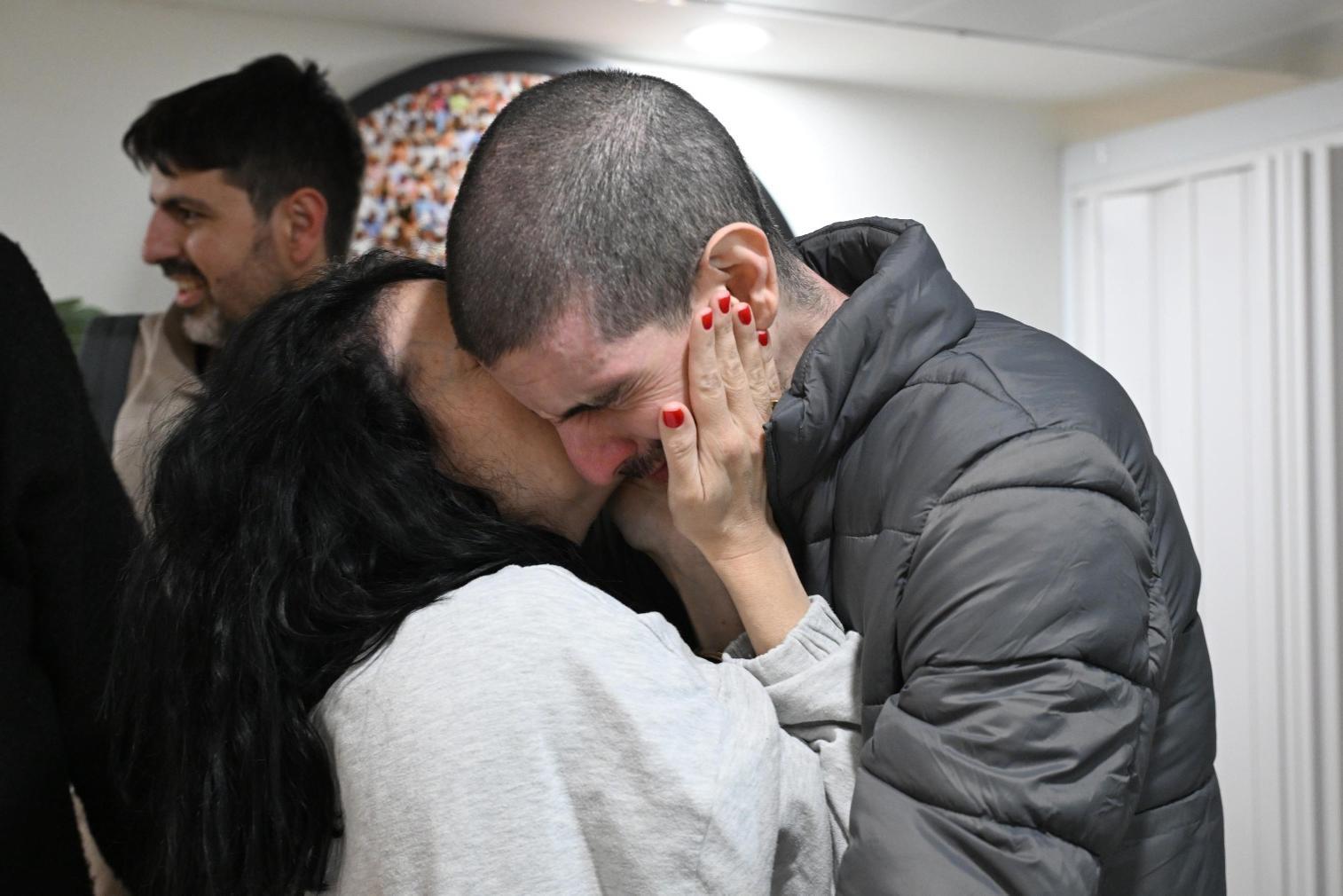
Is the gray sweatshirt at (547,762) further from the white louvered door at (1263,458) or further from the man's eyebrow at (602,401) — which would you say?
the white louvered door at (1263,458)

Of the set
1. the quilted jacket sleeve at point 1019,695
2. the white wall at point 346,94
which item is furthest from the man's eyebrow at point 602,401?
the white wall at point 346,94

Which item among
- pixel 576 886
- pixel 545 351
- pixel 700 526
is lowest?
pixel 576 886

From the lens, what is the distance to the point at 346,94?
8.54 ft

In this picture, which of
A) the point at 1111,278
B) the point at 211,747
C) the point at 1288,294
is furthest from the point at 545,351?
the point at 1111,278

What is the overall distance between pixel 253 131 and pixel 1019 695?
6.11ft

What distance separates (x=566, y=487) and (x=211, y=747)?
37cm

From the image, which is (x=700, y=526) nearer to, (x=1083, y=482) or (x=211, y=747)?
(x=1083, y=482)

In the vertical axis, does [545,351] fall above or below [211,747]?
above

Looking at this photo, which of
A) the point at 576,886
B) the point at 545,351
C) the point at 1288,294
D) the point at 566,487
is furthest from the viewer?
the point at 1288,294

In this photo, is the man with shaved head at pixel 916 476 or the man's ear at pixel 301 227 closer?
the man with shaved head at pixel 916 476

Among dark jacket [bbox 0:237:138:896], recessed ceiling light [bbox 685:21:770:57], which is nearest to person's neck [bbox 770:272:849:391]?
dark jacket [bbox 0:237:138:896]

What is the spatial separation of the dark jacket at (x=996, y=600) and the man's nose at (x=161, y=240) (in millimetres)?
1637

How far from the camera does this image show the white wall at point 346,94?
2.37 metres

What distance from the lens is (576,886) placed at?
34.7 inches
